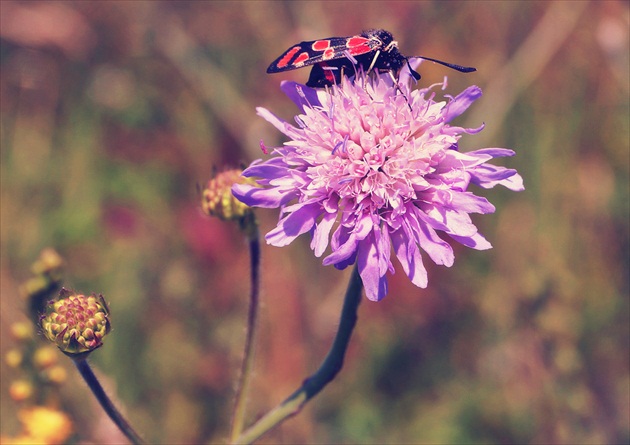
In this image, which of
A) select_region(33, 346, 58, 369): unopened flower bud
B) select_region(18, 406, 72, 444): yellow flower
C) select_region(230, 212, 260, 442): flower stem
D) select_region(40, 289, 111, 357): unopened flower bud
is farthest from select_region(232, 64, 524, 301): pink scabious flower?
select_region(18, 406, 72, 444): yellow flower

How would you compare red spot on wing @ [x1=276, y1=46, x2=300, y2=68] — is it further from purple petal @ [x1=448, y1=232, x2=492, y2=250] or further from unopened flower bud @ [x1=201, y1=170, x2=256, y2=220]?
purple petal @ [x1=448, y1=232, x2=492, y2=250]

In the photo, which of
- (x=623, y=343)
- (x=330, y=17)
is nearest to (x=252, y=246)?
(x=623, y=343)

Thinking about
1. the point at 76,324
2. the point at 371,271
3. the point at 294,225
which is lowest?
the point at 76,324

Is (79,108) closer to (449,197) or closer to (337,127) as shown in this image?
(337,127)

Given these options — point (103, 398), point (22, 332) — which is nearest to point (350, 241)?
point (103, 398)

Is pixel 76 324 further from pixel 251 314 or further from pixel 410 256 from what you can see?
pixel 410 256

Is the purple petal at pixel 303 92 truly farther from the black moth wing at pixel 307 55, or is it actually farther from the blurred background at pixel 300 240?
the blurred background at pixel 300 240

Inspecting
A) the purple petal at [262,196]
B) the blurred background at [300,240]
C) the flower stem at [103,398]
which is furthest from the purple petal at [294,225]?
the blurred background at [300,240]
